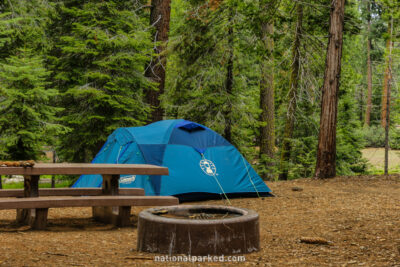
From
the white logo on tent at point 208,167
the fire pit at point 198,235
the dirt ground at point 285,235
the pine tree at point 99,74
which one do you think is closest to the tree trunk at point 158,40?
the pine tree at point 99,74

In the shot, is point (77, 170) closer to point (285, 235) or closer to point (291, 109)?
point (285, 235)

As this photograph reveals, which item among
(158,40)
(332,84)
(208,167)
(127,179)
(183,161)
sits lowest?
(127,179)

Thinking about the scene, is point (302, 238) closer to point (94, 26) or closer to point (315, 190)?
point (315, 190)

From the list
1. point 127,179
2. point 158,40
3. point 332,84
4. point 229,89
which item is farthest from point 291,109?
point 127,179

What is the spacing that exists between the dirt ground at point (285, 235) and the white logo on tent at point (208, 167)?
65cm

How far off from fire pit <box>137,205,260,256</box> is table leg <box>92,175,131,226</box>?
1.73 meters

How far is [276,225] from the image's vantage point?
6.29 metres

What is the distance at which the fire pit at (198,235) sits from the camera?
14.0 feet

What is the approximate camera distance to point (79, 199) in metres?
5.82

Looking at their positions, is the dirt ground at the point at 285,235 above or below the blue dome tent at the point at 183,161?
below

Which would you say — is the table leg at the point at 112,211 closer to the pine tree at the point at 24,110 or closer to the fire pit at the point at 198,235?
the fire pit at the point at 198,235

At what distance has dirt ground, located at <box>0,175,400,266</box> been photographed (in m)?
4.13

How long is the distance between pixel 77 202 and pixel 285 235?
2838 mm

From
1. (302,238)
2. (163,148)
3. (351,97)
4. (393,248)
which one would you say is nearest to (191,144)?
(163,148)
